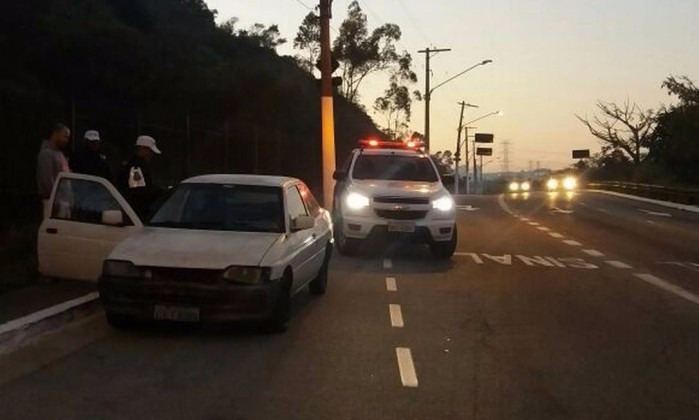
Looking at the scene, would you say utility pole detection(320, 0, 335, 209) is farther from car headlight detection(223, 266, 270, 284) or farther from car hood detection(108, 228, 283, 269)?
car headlight detection(223, 266, 270, 284)

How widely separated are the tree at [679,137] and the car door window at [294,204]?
54.2m

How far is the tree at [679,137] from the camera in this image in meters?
60.7

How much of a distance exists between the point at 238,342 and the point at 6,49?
3082cm

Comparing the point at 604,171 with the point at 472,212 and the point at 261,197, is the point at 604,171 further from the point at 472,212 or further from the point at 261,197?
the point at 261,197

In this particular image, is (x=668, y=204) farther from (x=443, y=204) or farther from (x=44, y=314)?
(x=44, y=314)

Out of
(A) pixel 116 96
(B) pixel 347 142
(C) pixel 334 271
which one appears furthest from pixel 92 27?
(C) pixel 334 271

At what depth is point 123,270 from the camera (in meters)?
8.41

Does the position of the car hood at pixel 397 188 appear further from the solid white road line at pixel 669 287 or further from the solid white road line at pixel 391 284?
A: the solid white road line at pixel 669 287

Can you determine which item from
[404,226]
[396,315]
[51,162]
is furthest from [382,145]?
[396,315]

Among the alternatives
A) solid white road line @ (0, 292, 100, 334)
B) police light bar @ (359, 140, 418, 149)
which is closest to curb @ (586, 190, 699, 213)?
police light bar @ (359, 140, 418, 149)

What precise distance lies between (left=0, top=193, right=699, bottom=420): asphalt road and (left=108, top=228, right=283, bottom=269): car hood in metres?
0.76

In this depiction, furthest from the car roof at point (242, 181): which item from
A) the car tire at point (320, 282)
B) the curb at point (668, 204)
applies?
the curb at point (668, 204)

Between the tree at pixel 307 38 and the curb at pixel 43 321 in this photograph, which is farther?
the tree at pixel 307 38

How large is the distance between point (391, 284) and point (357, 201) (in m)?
3.33
